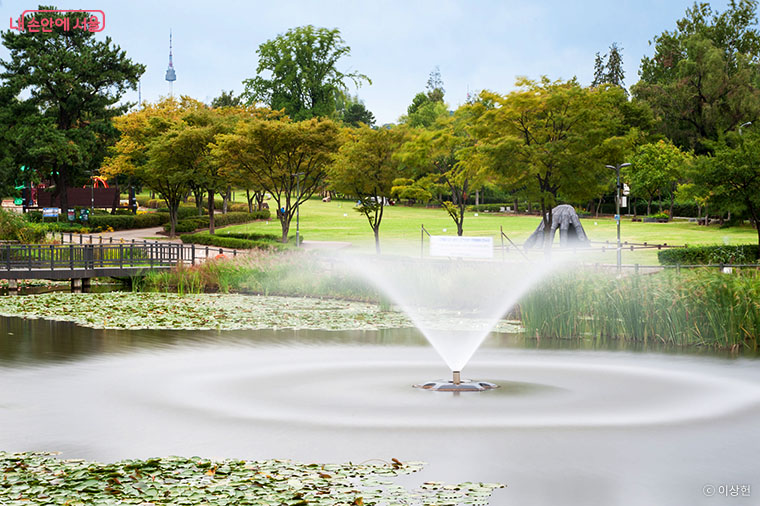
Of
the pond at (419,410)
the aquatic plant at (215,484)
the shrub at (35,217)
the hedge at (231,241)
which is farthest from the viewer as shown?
the shrub at (35,217)

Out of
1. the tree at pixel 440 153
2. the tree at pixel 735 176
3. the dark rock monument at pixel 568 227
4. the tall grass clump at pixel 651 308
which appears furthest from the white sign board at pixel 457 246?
the tree at pixel 735 176

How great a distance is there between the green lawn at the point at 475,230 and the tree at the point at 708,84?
16.8 meters

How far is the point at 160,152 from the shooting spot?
7506cm

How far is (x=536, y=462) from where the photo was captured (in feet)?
41.0

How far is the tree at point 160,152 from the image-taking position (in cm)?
7500

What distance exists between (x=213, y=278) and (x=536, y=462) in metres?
30.3

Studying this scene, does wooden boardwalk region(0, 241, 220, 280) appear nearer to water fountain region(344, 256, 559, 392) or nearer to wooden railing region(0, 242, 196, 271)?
wooden railing region(0, 242, 196, 271)

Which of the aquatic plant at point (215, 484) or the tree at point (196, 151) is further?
the tree at point (196, 151)

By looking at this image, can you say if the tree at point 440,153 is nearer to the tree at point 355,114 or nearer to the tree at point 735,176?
the tree at point 735,176

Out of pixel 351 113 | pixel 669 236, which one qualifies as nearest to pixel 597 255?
pixel 669 236

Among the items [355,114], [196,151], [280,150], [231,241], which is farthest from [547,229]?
[355,114]

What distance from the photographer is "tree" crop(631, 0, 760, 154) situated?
10344 cm

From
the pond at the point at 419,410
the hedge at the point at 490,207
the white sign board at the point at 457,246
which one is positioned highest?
the hedge at the point at 490,207

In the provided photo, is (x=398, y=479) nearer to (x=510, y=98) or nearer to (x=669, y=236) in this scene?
(x=510, y=98)
